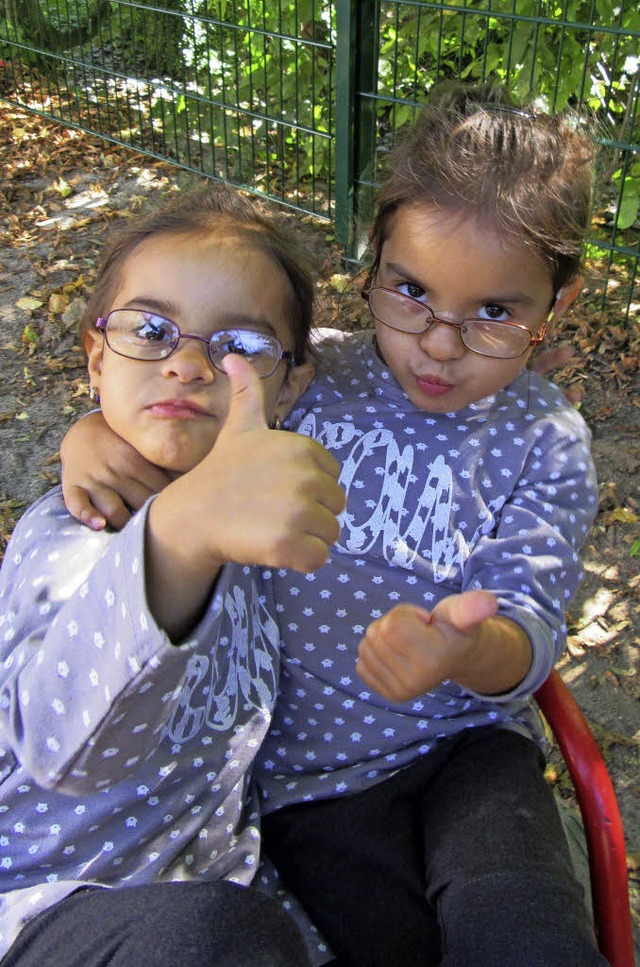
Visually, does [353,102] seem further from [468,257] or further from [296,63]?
[468,257]

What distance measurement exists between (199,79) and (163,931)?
16.4 feet

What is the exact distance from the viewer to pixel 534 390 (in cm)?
186

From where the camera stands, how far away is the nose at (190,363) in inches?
58.6

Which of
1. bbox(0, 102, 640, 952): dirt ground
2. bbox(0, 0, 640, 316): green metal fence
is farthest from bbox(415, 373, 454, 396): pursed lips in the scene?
bbox(0, 0, 640, 316): green metal fence

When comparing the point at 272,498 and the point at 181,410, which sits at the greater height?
the point at 272,498

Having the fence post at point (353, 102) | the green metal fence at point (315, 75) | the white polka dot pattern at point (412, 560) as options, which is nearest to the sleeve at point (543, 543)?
the white polka dot pattern at point (412, 560)

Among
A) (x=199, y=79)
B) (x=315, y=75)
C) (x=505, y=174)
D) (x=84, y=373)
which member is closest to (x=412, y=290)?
(x=505, y=174)

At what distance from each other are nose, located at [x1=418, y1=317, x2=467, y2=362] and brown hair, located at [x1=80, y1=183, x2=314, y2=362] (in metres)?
0.24

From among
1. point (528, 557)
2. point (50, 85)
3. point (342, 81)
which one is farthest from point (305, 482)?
point (50, 85)

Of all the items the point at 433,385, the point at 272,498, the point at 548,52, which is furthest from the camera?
the point at 548,52

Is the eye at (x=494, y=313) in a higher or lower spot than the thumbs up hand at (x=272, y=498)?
lower

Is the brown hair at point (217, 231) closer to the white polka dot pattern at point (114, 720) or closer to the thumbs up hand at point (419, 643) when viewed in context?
the white polka dot pattern at point (114, 720)

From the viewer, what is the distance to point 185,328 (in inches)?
60.2

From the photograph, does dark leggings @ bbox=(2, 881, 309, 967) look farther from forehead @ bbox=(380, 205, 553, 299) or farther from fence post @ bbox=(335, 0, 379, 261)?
fence post @ bbox=(335, 0, 379, 261)
